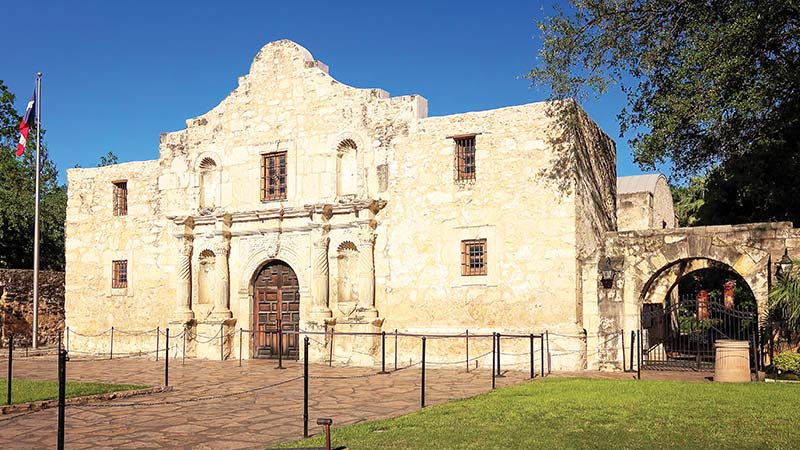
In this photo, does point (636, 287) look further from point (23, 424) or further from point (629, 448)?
point (23, 424)

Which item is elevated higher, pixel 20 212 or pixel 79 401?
pixel 20 212

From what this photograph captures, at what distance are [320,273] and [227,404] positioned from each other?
7.60m

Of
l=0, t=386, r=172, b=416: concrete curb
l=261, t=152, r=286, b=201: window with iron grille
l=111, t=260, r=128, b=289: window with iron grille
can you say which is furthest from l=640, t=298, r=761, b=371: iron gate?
l=111, t=260, r=128, b=289: window with iron grille

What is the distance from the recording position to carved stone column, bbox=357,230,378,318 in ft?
64.8

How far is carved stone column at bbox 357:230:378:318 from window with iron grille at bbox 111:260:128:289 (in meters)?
8.21

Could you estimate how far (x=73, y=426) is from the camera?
36.0ft

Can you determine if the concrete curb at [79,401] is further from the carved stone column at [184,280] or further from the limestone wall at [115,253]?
the limestone wall at [115,253]

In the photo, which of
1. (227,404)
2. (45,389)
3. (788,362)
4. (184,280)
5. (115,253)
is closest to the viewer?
(227,404)

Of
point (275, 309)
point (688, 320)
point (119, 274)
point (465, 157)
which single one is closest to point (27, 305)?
point (119, 274)

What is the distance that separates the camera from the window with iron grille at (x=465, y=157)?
1933cm

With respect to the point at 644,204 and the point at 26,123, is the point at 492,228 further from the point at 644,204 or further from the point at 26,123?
the point at 26,123

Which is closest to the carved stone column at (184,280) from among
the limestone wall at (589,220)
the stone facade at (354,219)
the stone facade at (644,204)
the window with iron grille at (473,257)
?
the stone facade at (354,219)

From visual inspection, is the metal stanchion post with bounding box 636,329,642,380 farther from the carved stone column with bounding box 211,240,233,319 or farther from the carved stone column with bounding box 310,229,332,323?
the carved stone column with bounding box 211,240,233,319

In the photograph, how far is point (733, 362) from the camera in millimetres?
15234
